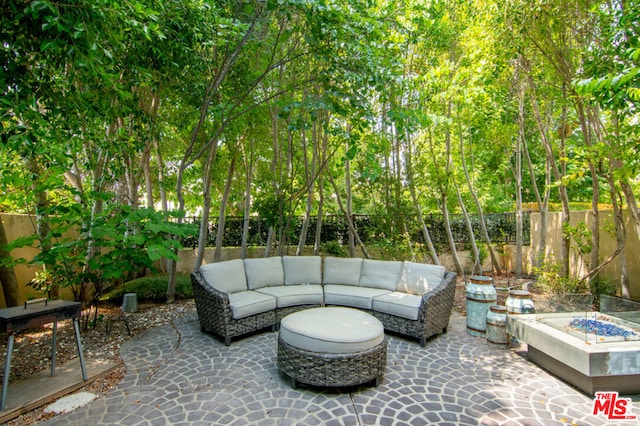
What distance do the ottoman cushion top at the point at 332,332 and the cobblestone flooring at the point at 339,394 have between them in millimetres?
389

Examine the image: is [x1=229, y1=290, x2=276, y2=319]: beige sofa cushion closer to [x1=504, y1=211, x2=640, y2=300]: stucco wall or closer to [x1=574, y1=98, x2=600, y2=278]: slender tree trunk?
[x1=574, y1=98, x2=600, y2=278]: slender tree trunk

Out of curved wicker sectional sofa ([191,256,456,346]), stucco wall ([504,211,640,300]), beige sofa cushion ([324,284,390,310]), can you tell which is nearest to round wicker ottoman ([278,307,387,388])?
curved wicker sectional sofa ([191,256,456,346])

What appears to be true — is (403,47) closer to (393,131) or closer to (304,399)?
(393,131)

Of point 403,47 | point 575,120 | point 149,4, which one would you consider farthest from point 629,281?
point 149,4

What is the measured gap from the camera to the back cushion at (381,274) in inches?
184

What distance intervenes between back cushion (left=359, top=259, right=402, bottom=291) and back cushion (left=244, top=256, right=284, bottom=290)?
123 centimetres

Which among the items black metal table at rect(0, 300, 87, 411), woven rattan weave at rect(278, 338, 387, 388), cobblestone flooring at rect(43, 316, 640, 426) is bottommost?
cobblestone flooring at rect(43, 316, 640, 426)

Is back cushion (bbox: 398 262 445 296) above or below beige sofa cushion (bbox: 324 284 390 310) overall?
above

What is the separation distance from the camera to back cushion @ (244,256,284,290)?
15.6 feet

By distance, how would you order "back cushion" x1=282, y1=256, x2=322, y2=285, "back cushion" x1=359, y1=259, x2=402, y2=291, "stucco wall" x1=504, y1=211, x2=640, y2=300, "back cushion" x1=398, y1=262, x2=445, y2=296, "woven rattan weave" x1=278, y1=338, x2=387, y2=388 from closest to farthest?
"woven rattan weave" x1=278, y1=338, x2=387, y2=388 → "back cushion" x1=398, y1=262, x2=445, y2=296 → "back cushion" x1=359, y1=259, x2=402, y2=291 → "back cushion" x1=282, y1=256, x2=322, y2=285 → "stucco wall" x1=504, y1=211, x2=640, y2=300

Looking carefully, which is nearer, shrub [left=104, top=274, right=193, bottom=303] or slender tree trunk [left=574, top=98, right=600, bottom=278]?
slender tree trunk [left=574, top=98, right=600, bottom=278]

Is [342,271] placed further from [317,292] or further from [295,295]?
[295,295]

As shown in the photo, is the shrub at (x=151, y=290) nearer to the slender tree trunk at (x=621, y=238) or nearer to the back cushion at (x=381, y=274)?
the back cushion at (x=381, y=274)

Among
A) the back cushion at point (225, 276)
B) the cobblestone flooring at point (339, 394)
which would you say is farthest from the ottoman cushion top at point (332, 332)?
the back cushion at point (225, 276)
